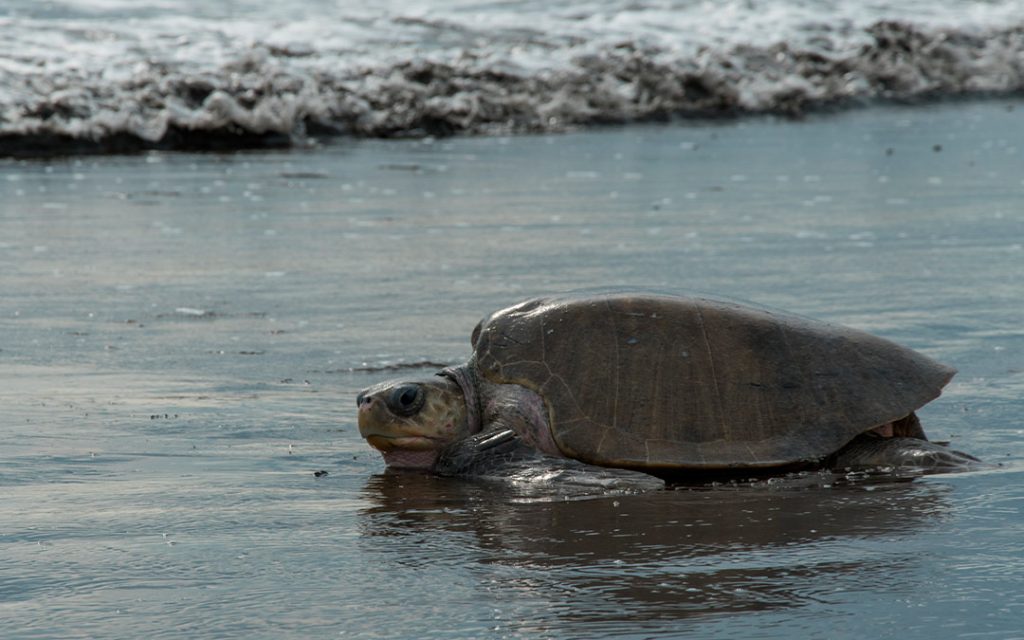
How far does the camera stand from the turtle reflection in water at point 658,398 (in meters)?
3.99

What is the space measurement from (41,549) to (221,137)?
36.8 feet

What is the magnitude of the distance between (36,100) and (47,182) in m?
3.44

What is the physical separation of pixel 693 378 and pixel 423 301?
250cm

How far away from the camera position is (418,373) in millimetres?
5164

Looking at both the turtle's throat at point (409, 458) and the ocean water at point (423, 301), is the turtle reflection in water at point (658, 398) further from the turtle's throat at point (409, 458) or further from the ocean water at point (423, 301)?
the ocean water at point (423, 301)

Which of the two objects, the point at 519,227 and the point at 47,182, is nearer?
the point at 519,227

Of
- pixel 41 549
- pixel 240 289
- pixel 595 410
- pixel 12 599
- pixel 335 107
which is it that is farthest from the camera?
pixel 335 107

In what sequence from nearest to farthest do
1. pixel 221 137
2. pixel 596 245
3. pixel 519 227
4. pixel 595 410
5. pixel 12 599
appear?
1. pixel 12 599
2. pixel 595 410
3. pixel 596 245
4. pixel 519 227
5. pixel 221 137

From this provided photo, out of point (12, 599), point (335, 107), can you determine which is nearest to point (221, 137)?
point (335, 107)

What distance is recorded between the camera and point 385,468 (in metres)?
4.13

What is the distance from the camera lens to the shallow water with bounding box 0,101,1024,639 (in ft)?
9.33

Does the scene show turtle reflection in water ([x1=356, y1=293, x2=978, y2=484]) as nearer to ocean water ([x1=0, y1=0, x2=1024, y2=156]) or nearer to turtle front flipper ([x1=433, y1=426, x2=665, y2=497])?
turtle front flipper ([x1=433, y1=426, x2=665, y2=497])

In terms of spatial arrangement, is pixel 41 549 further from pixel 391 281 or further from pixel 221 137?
pixel 221 137

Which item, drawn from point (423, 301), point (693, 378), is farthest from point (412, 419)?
point (423, 301)
